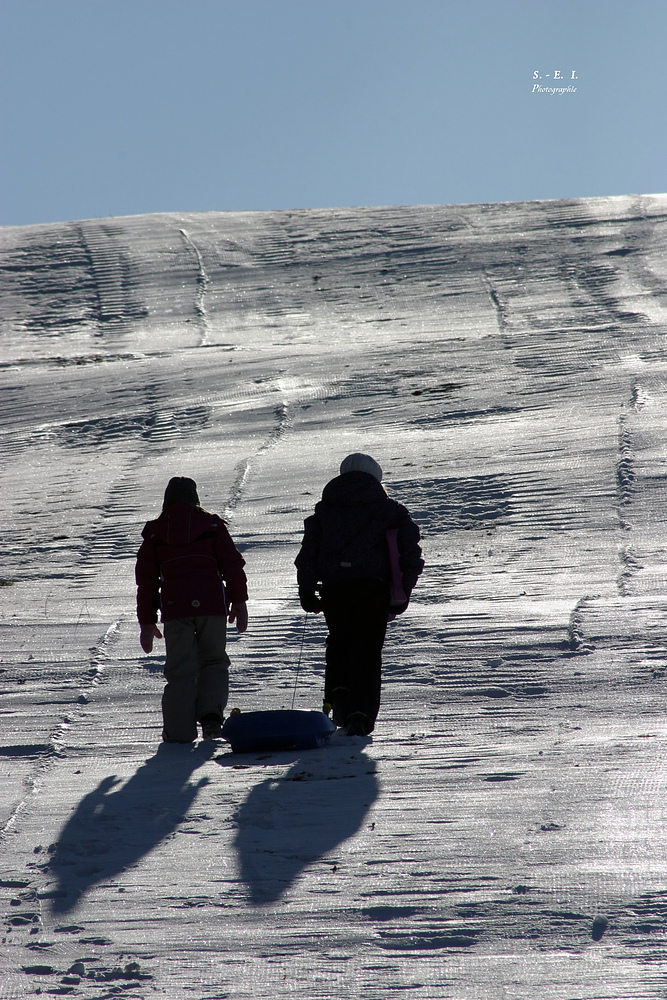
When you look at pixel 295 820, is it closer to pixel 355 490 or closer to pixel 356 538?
pixel 356 538

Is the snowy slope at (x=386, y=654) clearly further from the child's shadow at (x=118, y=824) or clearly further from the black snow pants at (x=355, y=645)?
the black snow pants at (x=355, y=645)

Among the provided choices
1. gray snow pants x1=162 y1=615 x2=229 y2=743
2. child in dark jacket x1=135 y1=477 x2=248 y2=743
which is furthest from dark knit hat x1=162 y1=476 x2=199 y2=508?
gray snow pants x1=162 y1=615 x2=229 y2=743

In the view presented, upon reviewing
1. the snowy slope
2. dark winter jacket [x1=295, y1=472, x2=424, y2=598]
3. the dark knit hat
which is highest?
the dark knit hat

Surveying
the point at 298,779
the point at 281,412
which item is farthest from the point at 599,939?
the point at 281,412

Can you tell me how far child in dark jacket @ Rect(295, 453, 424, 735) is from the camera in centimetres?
459

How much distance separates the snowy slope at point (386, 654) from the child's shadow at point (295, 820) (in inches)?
0.6

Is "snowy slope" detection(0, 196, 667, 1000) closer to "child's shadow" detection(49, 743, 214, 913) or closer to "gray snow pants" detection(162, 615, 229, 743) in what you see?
"child's shadow" detection(49, 743, 214, 913)

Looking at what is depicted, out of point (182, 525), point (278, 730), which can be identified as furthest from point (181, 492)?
point (278, 730)

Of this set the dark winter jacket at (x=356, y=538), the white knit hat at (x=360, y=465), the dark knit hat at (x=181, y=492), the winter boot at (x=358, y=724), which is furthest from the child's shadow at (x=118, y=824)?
the white knit hat at (x=360, y=465)

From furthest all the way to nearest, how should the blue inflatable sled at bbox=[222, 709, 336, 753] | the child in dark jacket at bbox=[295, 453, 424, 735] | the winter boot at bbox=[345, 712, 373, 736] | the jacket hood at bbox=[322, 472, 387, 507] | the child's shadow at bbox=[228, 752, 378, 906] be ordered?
the jacket hood at bbox=[322, 472, 387, 507] < the child in dark jacket at bbox=[295, 453, 424, 735] < the winter boot at bbox=[345, 712, 373, 736] < the blue inflatable sled at bbox=[222, 709, 336, 753] < the child's shadow at bbox=[228, 752, 378, 906]

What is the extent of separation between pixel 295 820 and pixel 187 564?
158 centimetres

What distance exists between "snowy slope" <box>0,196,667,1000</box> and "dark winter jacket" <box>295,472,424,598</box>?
663 mm

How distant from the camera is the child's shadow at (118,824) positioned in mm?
3178

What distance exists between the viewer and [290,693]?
505cm
